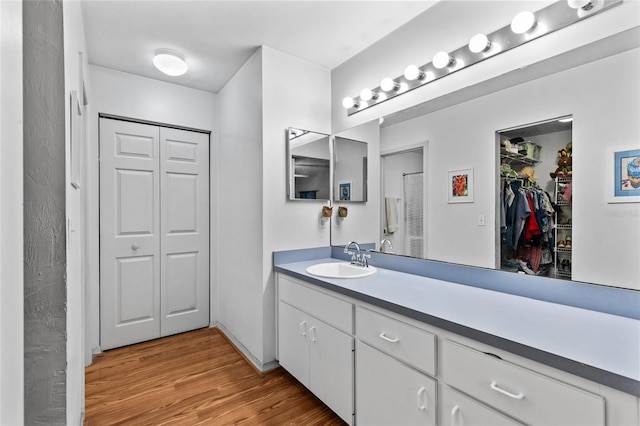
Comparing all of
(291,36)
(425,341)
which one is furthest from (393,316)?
(291,36)

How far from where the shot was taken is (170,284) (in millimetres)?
2949

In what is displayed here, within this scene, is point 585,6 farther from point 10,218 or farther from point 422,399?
point 10,218

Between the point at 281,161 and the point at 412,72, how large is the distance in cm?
109

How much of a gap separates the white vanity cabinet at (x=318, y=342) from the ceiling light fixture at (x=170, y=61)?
1.78 m

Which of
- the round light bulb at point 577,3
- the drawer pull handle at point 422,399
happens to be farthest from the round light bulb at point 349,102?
the drawer pull handle at point 422,399

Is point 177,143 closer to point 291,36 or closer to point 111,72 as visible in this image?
point 111,72

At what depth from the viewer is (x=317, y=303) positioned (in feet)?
6.07

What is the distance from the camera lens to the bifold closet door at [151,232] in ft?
8.74

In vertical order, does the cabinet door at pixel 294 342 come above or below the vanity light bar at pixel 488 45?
below

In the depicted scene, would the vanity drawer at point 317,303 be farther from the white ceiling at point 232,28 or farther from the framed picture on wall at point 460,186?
the white ceiling at point 232,28

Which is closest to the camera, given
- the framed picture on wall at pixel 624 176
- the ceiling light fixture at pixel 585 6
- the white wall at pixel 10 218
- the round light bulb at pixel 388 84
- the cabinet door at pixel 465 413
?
the white wall at pixel 10 218

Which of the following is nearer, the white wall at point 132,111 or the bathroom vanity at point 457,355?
the bathroom vanity at point 457,355

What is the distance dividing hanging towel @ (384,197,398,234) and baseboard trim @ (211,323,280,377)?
4.39 ft

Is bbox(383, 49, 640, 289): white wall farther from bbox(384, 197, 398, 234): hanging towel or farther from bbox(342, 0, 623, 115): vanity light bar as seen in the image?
bbox(384, 197, 398, 234): hanging towel
